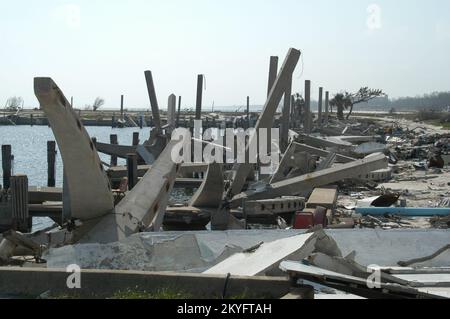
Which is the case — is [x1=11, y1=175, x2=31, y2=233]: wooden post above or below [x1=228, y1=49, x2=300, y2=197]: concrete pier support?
below

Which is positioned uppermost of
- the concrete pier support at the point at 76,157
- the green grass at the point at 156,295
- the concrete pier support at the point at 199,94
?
the concrete pier support at the point at 199,94

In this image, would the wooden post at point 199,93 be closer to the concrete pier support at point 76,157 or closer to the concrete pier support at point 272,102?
the concrete pier support at point 272,102

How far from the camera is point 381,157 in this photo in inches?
724

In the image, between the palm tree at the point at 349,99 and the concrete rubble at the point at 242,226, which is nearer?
the concrete rubble at the point at 242,226

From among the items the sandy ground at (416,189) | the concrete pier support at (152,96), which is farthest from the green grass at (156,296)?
the concrete pier support at (152,96)

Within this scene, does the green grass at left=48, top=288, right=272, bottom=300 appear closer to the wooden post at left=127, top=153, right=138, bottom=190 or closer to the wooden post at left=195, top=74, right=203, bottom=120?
the wooden post at left=127, top=153, right=138, bottom=190

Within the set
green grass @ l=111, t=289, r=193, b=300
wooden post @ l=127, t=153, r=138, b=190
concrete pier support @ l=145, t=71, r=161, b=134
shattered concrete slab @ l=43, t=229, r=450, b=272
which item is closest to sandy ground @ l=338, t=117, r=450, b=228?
shattered concrete slab @ l=43, t=229, r=450, b=272

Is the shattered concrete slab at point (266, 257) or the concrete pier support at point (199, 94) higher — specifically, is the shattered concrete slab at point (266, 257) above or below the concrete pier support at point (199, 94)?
below

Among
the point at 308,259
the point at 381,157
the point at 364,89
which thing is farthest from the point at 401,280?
the point at 364,89

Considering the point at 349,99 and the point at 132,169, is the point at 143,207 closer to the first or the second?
the point at 132,169

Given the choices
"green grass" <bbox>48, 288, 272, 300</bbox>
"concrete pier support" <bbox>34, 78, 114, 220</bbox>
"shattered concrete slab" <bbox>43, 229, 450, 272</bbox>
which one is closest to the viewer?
"green grass" <bbox>48, 288, 272, 300</bbox>

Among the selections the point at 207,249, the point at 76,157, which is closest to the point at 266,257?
the point at 207,249

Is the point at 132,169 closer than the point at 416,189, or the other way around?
the point at 132,169
